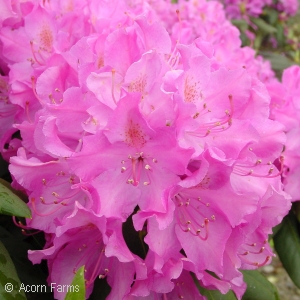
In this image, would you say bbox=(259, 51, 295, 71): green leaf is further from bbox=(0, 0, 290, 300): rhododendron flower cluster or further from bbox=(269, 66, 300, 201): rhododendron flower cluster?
bbox=(0, 0, 290, 300): rhododendron flower cluster

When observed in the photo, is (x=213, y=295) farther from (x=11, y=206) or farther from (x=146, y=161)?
(x=11, y=206)

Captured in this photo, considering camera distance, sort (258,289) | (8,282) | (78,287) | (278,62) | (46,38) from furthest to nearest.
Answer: (278,62), (258,289), (46,38), (8,282), (78,287)

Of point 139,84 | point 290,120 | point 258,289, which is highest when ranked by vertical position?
point 139,84

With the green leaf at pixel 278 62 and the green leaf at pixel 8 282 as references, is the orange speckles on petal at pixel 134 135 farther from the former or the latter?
the green leaf at pixel 278 62

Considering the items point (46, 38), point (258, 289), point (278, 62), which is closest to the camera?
point (46, 38)

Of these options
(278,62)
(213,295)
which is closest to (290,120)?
(213,295)

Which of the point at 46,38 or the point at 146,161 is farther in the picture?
the point at 46,38

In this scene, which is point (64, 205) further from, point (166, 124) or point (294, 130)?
point (294, 130)
